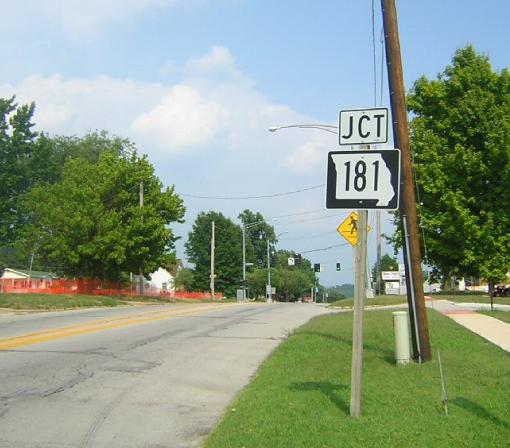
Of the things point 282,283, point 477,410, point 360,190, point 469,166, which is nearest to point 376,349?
point 477,410

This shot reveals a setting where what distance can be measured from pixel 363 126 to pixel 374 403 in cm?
315

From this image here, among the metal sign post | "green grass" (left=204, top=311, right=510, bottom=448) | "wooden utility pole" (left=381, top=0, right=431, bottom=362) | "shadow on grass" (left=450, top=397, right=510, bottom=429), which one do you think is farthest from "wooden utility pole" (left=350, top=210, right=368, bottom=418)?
"wooden utility pole" (left=381, top=0, right=431, bottom=362)

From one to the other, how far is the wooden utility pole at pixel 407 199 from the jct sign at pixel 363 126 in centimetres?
386

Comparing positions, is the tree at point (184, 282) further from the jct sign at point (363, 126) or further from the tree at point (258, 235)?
the jct sign at point (363, 126)

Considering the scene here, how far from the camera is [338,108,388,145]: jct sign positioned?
747cm

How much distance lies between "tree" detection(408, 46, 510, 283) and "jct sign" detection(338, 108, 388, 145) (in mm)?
21045

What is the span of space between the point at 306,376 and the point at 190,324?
11382 mm

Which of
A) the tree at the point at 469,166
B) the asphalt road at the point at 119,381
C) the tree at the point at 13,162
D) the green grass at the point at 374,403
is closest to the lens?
the green grass at the point at 374,403

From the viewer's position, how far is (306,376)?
10203 mm

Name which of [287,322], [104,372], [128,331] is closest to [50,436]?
[104,372]

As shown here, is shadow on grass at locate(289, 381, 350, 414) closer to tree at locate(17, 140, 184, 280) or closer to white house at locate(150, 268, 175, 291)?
tree at locate(17, 140, 184, 280)

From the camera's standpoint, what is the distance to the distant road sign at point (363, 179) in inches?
280

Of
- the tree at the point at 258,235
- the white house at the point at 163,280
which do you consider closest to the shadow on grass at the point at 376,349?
the white house at the point at 163,280

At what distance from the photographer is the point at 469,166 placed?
27.8 meters
